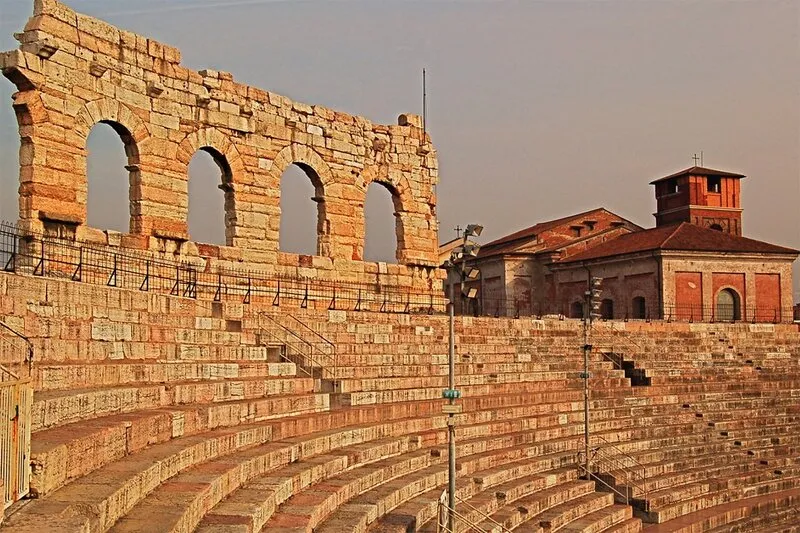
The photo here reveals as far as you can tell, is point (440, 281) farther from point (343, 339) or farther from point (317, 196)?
point (343, 339)

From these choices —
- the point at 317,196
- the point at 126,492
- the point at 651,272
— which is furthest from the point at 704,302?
the point at 126,492

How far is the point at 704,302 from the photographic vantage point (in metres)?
37.7

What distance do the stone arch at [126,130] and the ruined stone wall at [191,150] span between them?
30 millimetres

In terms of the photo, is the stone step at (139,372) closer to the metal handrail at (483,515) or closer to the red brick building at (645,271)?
the metal handrail at (483,515)

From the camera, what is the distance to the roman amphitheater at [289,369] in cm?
862

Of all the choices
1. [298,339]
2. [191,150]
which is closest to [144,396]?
[298,339]

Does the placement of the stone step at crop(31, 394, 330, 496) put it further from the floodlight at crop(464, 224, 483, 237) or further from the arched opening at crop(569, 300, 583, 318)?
the arched opening at crop(569, 300, 583, 318)

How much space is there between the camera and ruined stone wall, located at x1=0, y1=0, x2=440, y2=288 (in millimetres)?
18281

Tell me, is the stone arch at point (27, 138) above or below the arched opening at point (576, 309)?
above

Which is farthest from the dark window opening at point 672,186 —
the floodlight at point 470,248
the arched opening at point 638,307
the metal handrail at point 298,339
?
the floodlight at point 470,248

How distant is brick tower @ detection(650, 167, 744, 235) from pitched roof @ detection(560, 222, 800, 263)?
25.9 feet

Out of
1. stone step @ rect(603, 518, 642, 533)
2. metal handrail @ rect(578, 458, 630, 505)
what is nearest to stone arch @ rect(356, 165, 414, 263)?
metal handrail @ rect(578, 458, 630, 505)

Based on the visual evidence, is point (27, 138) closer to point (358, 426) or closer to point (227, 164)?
point (227, 164)

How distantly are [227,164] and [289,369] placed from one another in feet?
27.1
